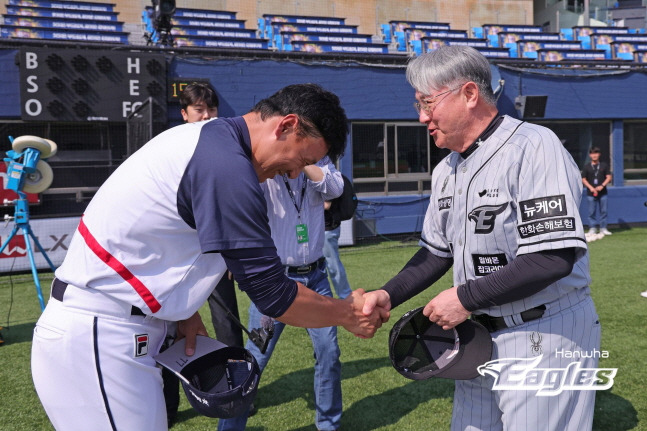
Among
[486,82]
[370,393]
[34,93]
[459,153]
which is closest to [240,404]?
[459,153]

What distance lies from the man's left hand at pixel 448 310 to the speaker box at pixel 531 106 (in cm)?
1322

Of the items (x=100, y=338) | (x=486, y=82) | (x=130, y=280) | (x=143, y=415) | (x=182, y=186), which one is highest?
(x=486, y=82)

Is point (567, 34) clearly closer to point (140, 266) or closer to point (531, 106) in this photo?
point (531, 106)

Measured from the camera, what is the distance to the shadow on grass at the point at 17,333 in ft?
19.0

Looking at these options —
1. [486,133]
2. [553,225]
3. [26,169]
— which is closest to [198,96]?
[486,133]

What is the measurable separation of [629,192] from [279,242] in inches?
573

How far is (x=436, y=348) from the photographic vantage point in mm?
2148

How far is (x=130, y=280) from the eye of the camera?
67.1 inches

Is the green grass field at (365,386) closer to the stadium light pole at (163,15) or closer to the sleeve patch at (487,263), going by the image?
the sleeve patch at (487,263)

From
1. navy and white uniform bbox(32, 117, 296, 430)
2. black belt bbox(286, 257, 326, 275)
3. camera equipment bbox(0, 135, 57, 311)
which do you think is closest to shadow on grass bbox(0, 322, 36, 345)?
camera equipment bbox(0, 135, 57, 311)

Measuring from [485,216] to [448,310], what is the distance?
352 millimetres

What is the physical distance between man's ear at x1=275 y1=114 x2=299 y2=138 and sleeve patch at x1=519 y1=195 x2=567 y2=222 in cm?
79

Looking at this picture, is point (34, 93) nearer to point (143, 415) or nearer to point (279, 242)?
point (279, 242)

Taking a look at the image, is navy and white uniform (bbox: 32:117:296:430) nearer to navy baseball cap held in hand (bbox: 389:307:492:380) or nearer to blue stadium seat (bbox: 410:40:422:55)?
navy baseball cap held in hand (bbox: 389:307:492:380)
